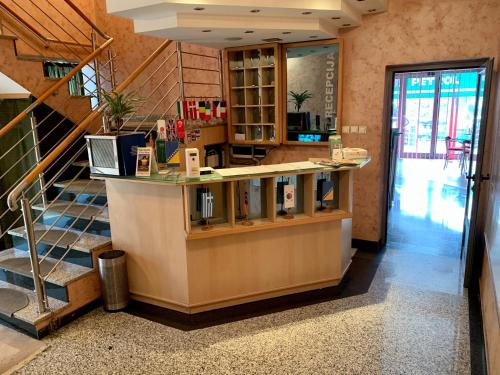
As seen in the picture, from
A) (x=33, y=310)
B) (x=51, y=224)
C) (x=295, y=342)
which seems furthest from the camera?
(x=51, y=224)

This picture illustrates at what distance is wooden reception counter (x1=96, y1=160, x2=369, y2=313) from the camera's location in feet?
10.4

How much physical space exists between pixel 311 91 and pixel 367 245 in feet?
6.82

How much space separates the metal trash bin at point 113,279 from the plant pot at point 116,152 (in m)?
0.78

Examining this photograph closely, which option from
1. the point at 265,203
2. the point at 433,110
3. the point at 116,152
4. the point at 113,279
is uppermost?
the point at 433,110

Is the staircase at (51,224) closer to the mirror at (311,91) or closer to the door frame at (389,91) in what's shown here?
the mirror at (311,91)

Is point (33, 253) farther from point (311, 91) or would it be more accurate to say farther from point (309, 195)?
point (311, 91)

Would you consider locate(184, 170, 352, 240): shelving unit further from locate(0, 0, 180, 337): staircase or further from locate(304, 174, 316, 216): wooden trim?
locate(0, 0, 180, 337): staircase

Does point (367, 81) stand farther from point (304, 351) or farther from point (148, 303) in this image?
point (148, 303)

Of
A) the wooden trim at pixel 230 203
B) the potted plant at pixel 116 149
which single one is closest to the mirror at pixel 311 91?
the wooden trim at pixel 230 203

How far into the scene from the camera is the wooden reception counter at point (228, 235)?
3.18 meters

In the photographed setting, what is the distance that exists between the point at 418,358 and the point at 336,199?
1.56 metres

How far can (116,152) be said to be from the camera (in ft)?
10.3

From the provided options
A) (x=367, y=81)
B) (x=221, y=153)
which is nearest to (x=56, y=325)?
(x=221, y=153)

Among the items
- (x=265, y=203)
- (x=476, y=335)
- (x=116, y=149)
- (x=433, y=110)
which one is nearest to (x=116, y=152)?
(x=116, y=149)
